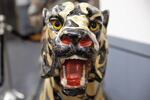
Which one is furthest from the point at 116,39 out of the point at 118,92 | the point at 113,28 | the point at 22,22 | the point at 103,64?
the point at 22,22

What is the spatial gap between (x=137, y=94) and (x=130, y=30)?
0.18 metres

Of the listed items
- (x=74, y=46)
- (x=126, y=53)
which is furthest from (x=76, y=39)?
(x=126, y=53)

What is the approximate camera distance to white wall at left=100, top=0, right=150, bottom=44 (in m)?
0.80

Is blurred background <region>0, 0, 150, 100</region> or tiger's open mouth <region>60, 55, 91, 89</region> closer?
tiger's open mouth <region>60, 55, 91, 89</region>

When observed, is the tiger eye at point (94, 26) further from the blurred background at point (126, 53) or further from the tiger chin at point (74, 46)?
the blurred background at point (126, 53)

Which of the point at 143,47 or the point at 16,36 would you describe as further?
Answer: the point at 16,36

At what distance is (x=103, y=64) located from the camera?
22.8 inches

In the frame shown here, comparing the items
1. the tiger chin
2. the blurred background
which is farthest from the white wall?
the tiger chin

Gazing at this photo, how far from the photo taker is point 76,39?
484 mm

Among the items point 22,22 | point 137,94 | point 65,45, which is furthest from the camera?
point 22,22

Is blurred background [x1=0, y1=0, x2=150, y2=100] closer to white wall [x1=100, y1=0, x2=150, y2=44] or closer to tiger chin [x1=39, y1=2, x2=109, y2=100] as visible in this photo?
white wall [x1=100, y1=0, x2=150, y2=44]

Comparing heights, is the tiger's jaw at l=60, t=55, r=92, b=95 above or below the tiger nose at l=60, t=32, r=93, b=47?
below

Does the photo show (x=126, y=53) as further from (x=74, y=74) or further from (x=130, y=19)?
(x=74, y=74)

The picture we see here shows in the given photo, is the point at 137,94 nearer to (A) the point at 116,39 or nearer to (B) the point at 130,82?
(B) the point at 130,82
